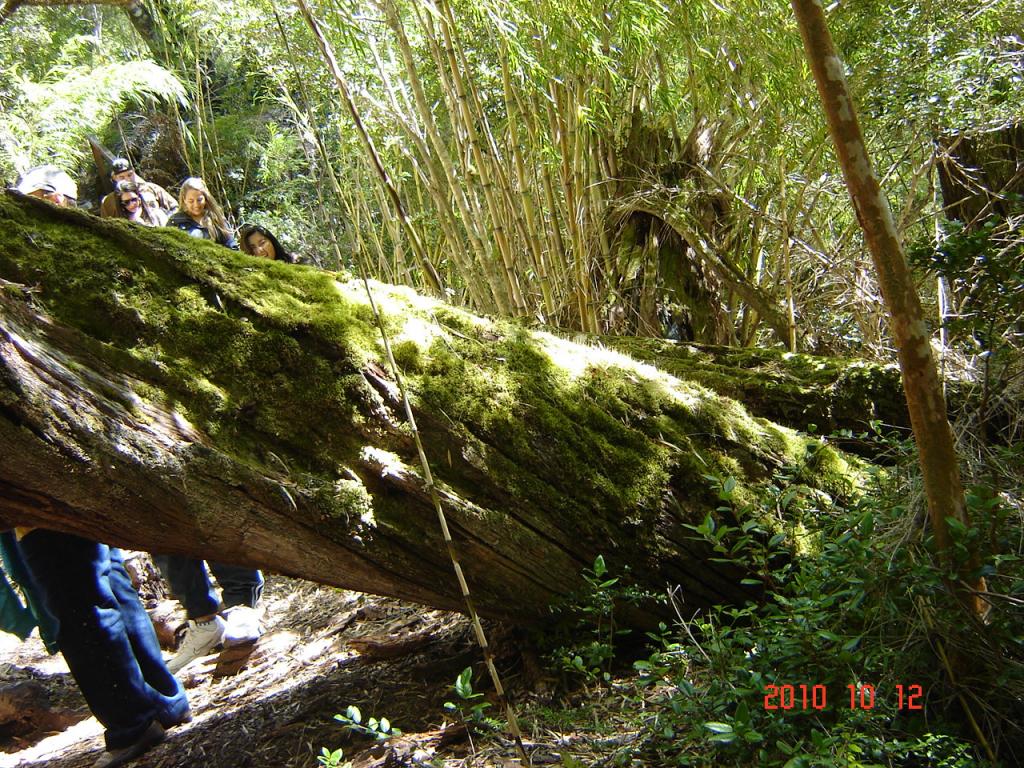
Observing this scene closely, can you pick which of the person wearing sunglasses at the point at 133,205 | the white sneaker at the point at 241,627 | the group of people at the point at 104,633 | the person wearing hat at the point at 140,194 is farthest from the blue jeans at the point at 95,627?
the person wearing sunglasses at the point at 133,205

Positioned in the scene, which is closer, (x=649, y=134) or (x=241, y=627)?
(x=241, y=627)

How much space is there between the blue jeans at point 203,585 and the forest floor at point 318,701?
0.77ft

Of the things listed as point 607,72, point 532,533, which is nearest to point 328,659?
point 532,533

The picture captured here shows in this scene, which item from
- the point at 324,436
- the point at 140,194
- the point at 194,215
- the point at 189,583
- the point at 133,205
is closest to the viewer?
the point at 324,436

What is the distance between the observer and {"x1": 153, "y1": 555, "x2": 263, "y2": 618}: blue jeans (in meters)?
2.60

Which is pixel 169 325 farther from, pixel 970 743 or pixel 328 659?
pixel 970 743

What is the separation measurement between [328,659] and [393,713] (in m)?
0.68

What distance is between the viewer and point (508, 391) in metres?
1.98

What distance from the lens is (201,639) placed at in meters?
2.71

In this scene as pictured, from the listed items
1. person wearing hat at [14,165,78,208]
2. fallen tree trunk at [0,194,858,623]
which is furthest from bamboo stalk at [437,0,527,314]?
person wearing hat at [14,165,78,208]

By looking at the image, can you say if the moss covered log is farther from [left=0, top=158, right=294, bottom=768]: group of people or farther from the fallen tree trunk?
[left=0, top=158, right=294, bottom=768]: group of people

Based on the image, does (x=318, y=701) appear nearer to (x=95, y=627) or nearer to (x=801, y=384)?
(x=95, y=627)
